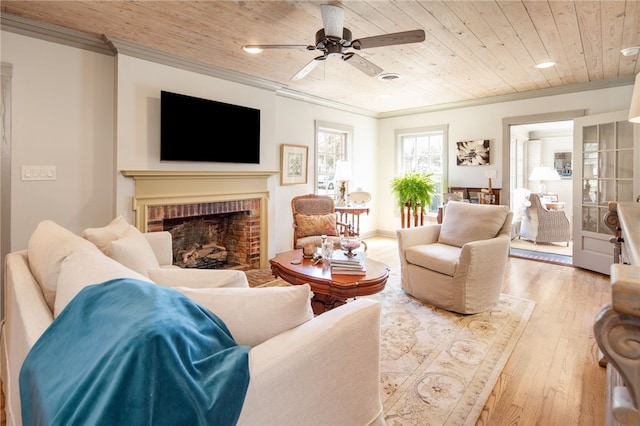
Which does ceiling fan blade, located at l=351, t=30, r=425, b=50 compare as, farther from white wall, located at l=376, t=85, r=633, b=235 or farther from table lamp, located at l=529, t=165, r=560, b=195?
table lamp, located at l=529, t=165, r=560, b=195

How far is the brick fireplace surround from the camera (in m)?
3.40

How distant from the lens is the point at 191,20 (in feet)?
9.05

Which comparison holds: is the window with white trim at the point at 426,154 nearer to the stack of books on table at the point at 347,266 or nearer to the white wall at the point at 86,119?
the white wall at the point at 86,119

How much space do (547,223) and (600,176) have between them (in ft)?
5.92

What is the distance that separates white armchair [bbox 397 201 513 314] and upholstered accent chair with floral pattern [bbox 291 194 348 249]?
1050mm

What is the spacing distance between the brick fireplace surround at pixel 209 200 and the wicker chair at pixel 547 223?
452cm

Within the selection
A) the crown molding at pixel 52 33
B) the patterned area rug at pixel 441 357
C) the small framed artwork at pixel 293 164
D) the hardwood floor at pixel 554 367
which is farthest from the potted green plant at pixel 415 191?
the crown molding at pixel 52 33

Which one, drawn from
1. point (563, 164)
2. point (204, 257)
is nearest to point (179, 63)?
point (204, 257)

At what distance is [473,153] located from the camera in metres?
5.57

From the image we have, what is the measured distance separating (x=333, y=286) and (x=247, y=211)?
2400mm

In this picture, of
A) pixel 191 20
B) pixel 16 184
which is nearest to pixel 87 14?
pixel 191 20

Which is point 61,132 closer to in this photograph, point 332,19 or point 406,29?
point 332,19

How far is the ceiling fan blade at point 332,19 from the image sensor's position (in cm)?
241

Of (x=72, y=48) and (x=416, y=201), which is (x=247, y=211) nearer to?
(x=72, y=48)
